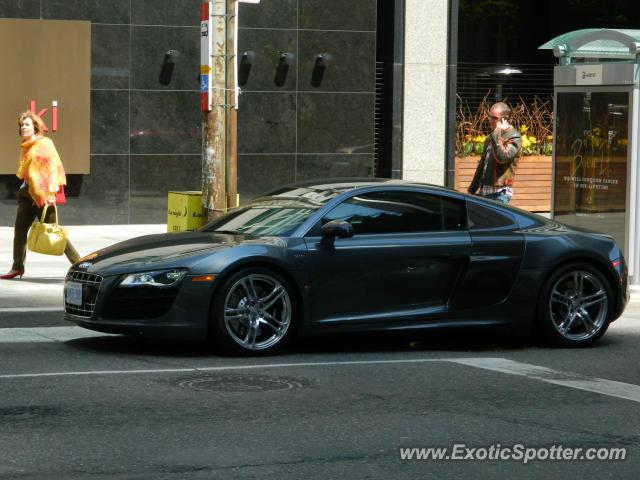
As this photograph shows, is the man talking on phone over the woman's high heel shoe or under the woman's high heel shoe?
over

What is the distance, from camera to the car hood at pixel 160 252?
9539 mm

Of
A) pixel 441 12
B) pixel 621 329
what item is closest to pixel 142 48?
pixel 441 12

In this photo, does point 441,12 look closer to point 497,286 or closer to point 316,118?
point 316,118

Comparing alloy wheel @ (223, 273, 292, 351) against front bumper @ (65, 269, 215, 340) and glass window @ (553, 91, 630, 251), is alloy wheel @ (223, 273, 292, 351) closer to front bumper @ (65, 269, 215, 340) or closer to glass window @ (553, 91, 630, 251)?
front bumper @ (65, 269, 215, 340)

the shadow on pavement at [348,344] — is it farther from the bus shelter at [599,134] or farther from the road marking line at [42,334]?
the bus shelter at [599,134]

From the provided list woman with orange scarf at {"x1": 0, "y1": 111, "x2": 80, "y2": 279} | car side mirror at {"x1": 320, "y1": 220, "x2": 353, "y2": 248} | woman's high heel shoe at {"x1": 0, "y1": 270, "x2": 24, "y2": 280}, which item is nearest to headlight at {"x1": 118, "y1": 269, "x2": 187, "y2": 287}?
car side mirror at {"x1": 320, "y1": 220, "x2": 353, "y2": 248}

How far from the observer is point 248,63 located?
21266 mm

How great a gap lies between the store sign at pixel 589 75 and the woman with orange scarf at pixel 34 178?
226 inches

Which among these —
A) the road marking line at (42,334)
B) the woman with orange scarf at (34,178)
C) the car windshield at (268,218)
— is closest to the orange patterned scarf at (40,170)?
the woman with orange scarf at (34,178)

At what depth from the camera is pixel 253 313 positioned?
31.7ft

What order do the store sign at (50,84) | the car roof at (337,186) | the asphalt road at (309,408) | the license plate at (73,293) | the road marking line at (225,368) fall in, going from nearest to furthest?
the asphalt road at (309,408)
the road marking line at (225,368)
the license plate at (73,293)
the car roof at (337,186)
the store sign at (50,84)

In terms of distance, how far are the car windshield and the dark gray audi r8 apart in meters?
0.02

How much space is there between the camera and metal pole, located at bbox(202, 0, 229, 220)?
1411 cm

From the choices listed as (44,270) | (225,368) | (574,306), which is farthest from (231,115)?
(225,368)
